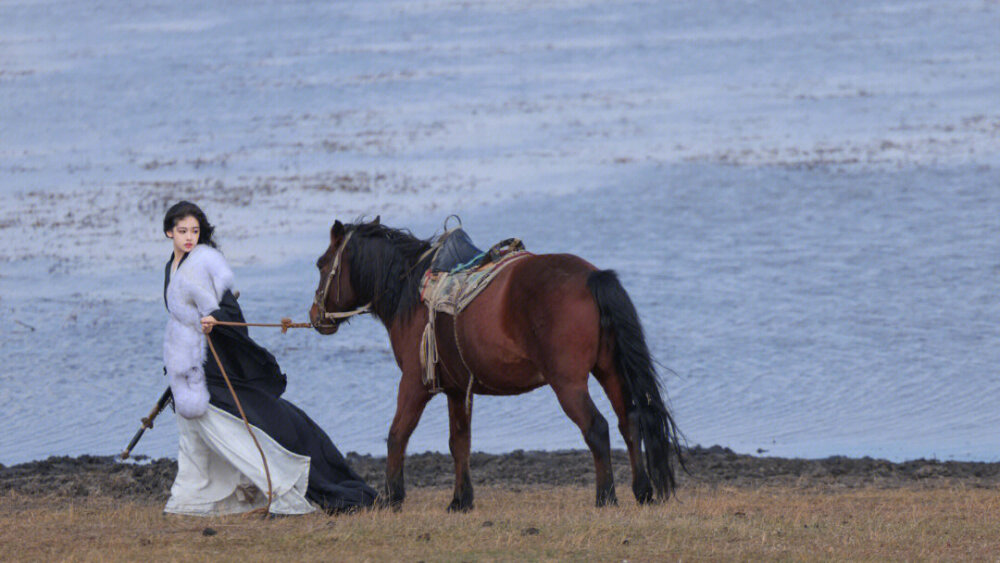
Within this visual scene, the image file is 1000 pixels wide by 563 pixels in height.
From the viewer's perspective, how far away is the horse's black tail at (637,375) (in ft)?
30.6

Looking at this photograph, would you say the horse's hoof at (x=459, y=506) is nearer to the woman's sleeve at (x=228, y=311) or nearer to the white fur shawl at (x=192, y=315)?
the white fur shawl at (x=192, y=315)

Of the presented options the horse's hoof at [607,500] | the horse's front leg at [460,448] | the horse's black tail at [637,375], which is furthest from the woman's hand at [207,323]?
the horse's hoof at [607,500]

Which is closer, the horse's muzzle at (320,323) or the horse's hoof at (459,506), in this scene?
the horse's hoof at (459,506)

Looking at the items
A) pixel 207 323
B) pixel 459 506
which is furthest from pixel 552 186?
pixel 207 323

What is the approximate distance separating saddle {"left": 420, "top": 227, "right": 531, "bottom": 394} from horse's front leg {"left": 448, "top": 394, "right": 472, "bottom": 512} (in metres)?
0.36

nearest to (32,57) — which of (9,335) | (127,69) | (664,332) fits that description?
(127,69)

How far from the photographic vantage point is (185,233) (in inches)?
379

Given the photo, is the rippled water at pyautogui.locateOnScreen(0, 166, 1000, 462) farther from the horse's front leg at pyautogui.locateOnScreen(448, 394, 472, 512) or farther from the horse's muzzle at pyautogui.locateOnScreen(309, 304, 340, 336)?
the horse's front leg at pyautogui.locateOnScreen(448, 394, 472, 512)

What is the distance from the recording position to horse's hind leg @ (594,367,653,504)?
9.68 meters

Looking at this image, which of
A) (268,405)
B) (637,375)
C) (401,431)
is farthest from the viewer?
(401,431)

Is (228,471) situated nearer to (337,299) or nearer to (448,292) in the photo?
(337,299)

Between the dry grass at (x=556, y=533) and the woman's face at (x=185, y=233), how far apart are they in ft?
5.22

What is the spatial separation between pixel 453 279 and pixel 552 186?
58.7 feet

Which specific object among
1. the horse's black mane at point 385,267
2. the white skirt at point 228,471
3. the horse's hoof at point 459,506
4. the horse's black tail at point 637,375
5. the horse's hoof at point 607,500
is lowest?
the horse's hoof at point 459,506
